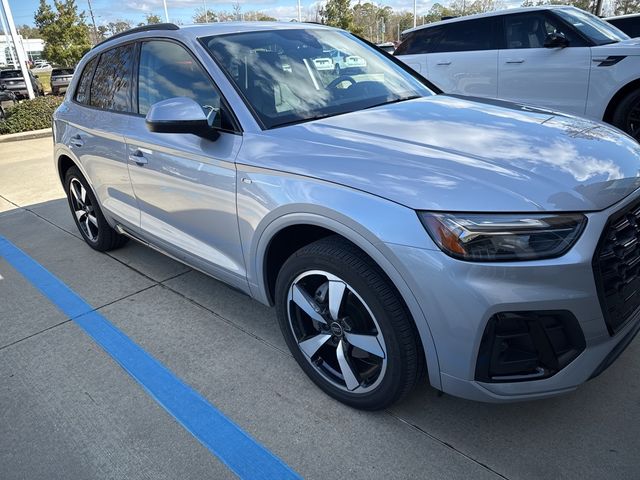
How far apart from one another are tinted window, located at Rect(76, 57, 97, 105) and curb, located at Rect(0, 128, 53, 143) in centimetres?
→ 882

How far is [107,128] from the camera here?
3.58 metres

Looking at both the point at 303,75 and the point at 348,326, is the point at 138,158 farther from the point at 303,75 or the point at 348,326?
the point at 348,326

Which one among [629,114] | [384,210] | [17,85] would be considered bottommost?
[17,85]

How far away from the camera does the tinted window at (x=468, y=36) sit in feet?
22.9

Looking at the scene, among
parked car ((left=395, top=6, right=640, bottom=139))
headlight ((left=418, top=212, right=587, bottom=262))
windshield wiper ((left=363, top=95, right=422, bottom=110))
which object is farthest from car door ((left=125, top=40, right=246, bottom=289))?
parked car ((left=395, top=6, right=640, bottom=139))

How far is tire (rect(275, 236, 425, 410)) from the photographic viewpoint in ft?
6.64

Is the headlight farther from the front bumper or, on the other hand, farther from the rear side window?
the rear side window

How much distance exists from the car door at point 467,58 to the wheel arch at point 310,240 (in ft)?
16.4

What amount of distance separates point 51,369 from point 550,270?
8.71 ft

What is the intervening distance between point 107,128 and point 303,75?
5.17ft

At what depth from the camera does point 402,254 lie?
6.12 ft

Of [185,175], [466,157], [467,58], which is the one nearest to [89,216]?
[185,175]

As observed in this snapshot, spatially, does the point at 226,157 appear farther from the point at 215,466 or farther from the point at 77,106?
the point at 77,106

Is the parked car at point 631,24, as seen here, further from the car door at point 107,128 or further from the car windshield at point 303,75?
the car door at point 107,128
